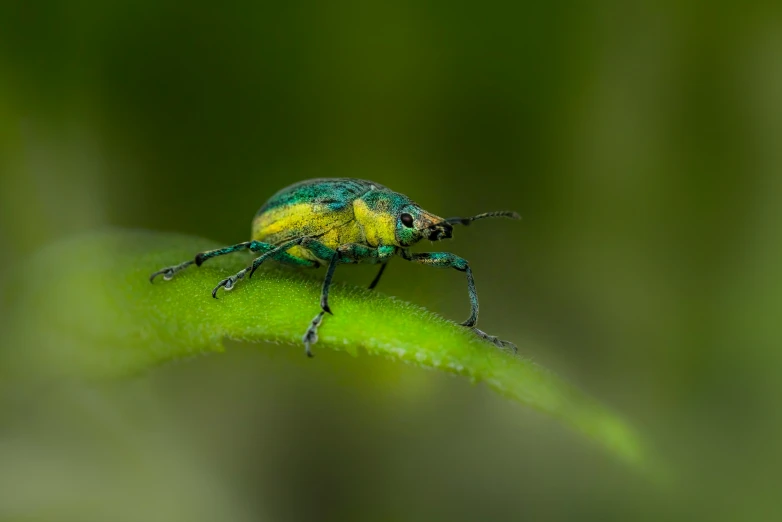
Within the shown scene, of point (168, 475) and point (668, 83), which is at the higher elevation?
point (668, 83)

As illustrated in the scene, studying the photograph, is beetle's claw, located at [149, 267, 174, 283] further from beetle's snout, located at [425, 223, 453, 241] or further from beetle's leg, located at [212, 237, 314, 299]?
beetle's snout, located at [425, 223, 453, 241]

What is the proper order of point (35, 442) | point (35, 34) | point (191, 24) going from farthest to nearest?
point (191, 24)
point (35, 34)
point (35, 442)

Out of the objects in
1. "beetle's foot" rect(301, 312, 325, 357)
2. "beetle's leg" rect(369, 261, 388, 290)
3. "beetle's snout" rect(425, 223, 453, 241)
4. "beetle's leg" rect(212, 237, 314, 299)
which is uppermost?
"beetle's foot" rect(301, 312, 325, 357)

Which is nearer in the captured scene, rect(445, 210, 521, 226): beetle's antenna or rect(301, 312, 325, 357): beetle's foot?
rect(301, 312, 325, 357): beetle's foot

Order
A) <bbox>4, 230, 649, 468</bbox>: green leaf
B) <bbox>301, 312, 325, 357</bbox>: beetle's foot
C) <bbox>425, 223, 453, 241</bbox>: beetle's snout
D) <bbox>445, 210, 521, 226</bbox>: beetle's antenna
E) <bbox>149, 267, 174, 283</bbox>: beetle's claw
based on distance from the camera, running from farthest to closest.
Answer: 1. <bbox>445, 210, 521, 226</bbox>: beetle's antenna
2. <bbox>425, 223, 453, 241</bbox>: beetle's snout
3. <bbox>149, 267, 174, 283</bbox>: beetle's claw
4. <bbox>301, 312, 325, 357</bbox>: beetle's foot
5. <bbox>4, 230, 649, 468</bbox>: green leaf

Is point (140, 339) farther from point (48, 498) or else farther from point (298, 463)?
point (298, 463)

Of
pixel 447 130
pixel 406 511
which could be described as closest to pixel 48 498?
pixel 406 511

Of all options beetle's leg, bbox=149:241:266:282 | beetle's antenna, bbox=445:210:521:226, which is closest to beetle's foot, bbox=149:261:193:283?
beetle's leg, bbox=149:241:266:282
